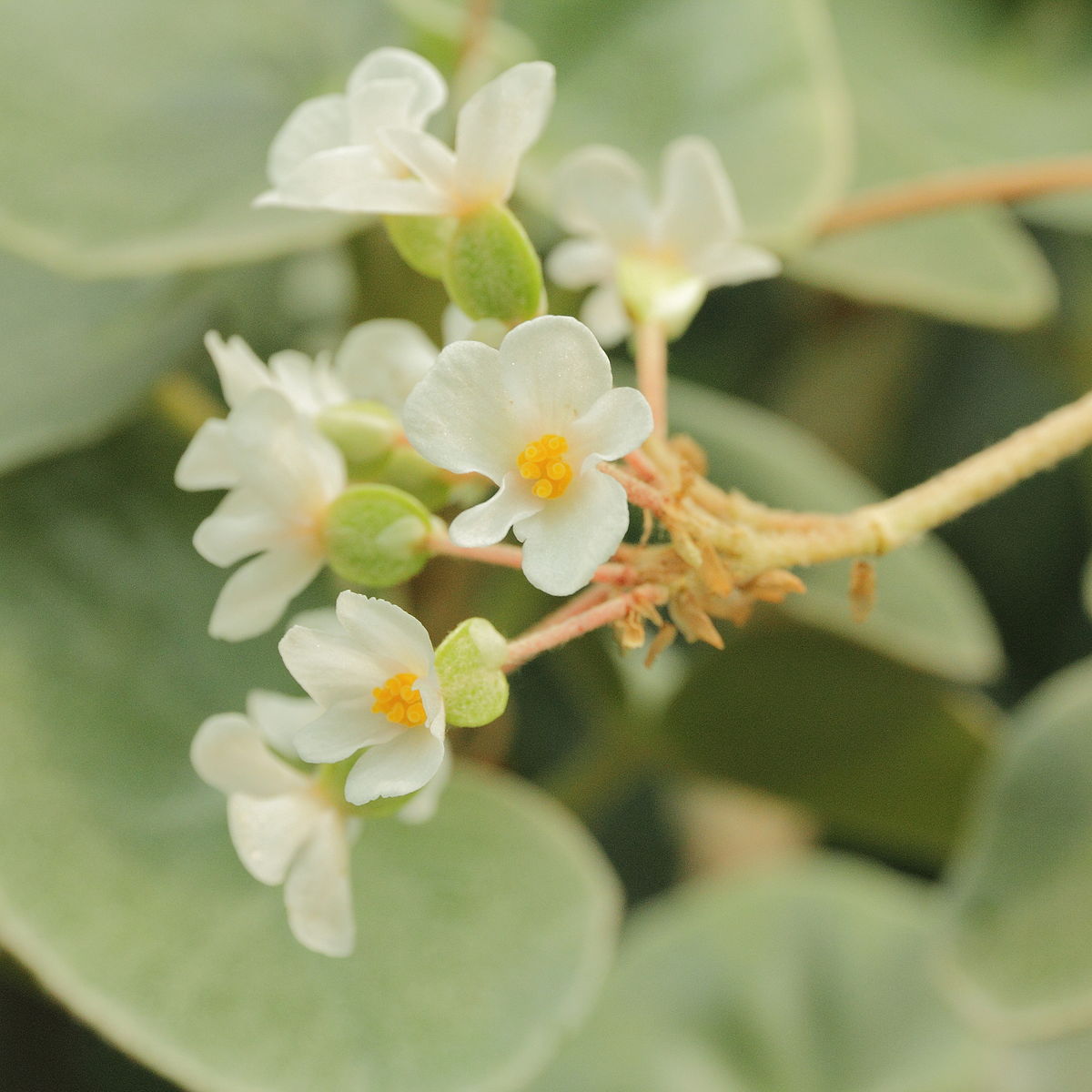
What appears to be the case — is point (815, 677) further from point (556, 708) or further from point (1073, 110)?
point (1073, 110)

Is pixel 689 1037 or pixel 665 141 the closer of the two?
pixel 665 141

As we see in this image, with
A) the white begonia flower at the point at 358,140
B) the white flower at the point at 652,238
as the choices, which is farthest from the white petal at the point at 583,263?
the white begonia flower at the point at 358,140

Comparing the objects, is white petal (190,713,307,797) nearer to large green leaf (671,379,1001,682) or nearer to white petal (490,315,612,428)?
white petal (490,315,612,428)

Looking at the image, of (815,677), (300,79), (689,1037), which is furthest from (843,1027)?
(300,79)

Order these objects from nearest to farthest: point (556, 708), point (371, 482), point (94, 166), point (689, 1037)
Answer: point (371, 482), point (94, 166), point (689, 1037), point (556, 708)

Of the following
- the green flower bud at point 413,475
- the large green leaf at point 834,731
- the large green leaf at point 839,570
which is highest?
the green flower bud at point 413,475

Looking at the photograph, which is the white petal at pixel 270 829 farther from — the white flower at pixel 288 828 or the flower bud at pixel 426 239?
the flower bud at pixel 426 239
